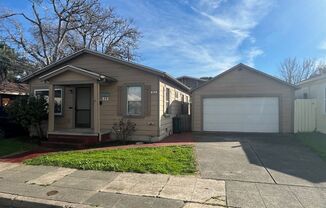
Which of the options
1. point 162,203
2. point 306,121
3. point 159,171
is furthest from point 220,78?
point 162,203

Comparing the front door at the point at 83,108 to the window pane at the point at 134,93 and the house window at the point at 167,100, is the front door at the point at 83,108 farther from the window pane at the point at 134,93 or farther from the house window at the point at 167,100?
the house window at the point at 167,100

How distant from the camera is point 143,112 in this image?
12.0 m

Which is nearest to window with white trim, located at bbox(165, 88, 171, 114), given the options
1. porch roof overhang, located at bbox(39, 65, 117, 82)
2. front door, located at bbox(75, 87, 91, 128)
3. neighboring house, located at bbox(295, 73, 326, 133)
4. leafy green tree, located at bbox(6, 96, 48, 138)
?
porch roof overhang, located at bbox(39, 65, 117, 82)

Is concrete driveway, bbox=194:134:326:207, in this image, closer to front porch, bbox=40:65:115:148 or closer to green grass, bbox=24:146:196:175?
green grass, bbox=24:146:196:175

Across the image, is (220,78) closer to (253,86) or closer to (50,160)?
(253,86)

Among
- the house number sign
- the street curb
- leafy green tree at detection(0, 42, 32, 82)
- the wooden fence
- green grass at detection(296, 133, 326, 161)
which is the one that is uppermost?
leafy green tree at detection(0, 42, 32, 82)

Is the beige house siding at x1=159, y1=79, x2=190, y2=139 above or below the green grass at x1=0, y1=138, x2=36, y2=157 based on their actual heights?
above

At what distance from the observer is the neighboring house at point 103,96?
38.4 ft

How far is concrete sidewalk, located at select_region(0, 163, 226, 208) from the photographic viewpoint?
4.79 m

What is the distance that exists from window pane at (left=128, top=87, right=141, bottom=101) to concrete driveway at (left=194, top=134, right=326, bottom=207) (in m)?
3.73

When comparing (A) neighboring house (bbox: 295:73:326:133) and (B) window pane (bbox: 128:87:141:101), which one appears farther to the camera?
(A) neighboring house (bbox: 295:73:326:133)

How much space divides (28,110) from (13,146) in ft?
6.14

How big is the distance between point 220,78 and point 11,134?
39.5ft

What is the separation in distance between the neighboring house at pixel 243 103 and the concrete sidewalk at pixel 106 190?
906cm
